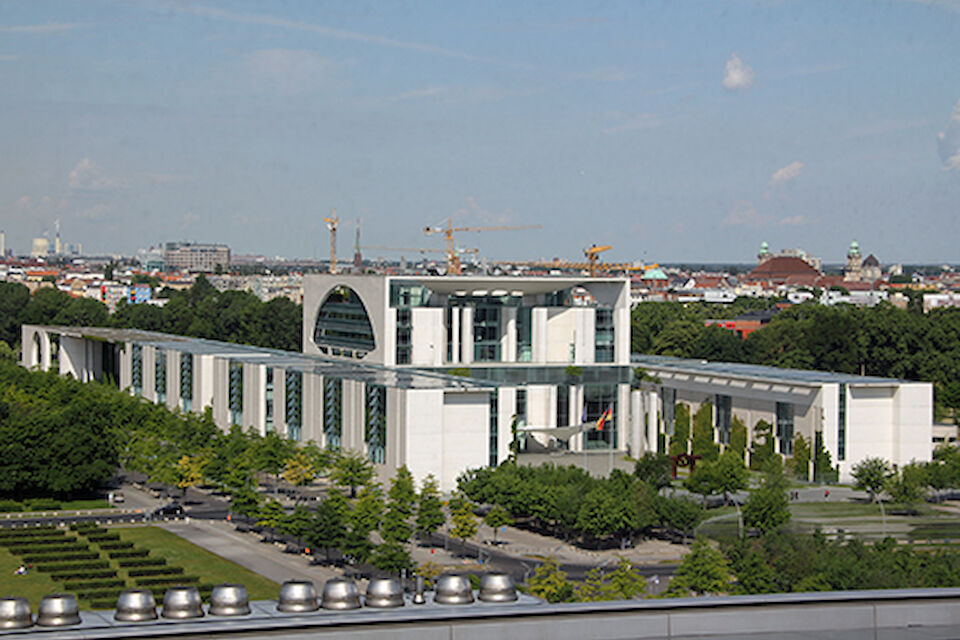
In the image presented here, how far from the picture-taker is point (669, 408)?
58719 millimetres

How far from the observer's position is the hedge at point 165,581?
32562mm

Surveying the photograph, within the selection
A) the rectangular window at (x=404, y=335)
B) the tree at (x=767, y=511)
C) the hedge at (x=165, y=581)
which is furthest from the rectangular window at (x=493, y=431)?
the hedge at (x=165, y=581)

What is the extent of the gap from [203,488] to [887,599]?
1679 inches

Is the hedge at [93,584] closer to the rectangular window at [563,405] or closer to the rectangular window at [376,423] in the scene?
the rectangular window at [376,423]

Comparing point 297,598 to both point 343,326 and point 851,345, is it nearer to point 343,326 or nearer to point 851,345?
point 343,326

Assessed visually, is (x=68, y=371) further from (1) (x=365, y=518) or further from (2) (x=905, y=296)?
(2) (x=905, y=296)

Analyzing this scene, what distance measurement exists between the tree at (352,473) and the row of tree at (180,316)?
56.8 m

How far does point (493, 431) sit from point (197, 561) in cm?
1521

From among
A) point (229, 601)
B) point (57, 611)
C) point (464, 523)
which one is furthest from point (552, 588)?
point (57, 611)

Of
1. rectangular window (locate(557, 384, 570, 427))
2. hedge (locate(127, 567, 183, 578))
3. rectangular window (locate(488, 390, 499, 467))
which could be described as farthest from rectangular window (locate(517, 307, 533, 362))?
hedge (locate(127, 567, 183, 578))

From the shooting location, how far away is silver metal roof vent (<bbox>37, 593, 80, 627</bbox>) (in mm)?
8445

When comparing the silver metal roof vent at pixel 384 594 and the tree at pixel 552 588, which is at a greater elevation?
the silver metal roof vent at pixel 384 594

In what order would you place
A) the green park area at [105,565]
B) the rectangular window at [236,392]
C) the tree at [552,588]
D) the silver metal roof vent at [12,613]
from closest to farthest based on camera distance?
the silver metal roof vent at [12,613]
the tree at [552,588]
the green park area at [105,565]
the rectangular window at [236,392]

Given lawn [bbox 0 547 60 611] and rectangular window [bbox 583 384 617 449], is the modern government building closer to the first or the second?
rectangular window [bbox 583 384 617 449]
